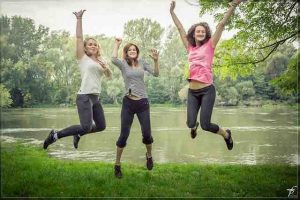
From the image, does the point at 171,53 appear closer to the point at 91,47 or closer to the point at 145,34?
the point at 145,34

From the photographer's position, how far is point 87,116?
4.81 meters

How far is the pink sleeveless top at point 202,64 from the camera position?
189 inches

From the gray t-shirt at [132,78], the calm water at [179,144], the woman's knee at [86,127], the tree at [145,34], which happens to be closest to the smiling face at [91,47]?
the gray t-shirt at [132,78]

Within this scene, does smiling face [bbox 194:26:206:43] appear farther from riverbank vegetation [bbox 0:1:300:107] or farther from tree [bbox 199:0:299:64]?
tree [bbox 199:0:299:64]

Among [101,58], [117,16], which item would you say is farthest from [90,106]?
[117,16]

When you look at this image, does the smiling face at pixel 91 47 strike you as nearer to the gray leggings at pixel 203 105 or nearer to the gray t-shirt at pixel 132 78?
the gray t-shirt at pixel 132 78

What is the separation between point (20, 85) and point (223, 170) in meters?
4.03

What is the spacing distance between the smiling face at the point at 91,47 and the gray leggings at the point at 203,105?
1328 millimetres

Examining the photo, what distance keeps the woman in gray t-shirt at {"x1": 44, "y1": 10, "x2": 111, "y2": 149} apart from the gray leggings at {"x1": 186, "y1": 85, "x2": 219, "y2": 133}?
1.12 meters

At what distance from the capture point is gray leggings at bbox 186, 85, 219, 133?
15.5ft

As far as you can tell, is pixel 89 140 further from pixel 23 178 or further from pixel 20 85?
pixel 23 178

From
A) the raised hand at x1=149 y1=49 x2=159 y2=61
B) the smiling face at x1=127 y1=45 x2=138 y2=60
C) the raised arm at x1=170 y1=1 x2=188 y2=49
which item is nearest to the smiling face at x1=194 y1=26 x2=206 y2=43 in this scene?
the raised arm at x1=170 y1=1 x2=188 y2=49

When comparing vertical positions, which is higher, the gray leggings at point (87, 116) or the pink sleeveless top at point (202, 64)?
the pink sleeveless top at point (202, 64)

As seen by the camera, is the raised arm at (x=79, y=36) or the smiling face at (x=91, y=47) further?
the smiling face at (x=91, y=47)
